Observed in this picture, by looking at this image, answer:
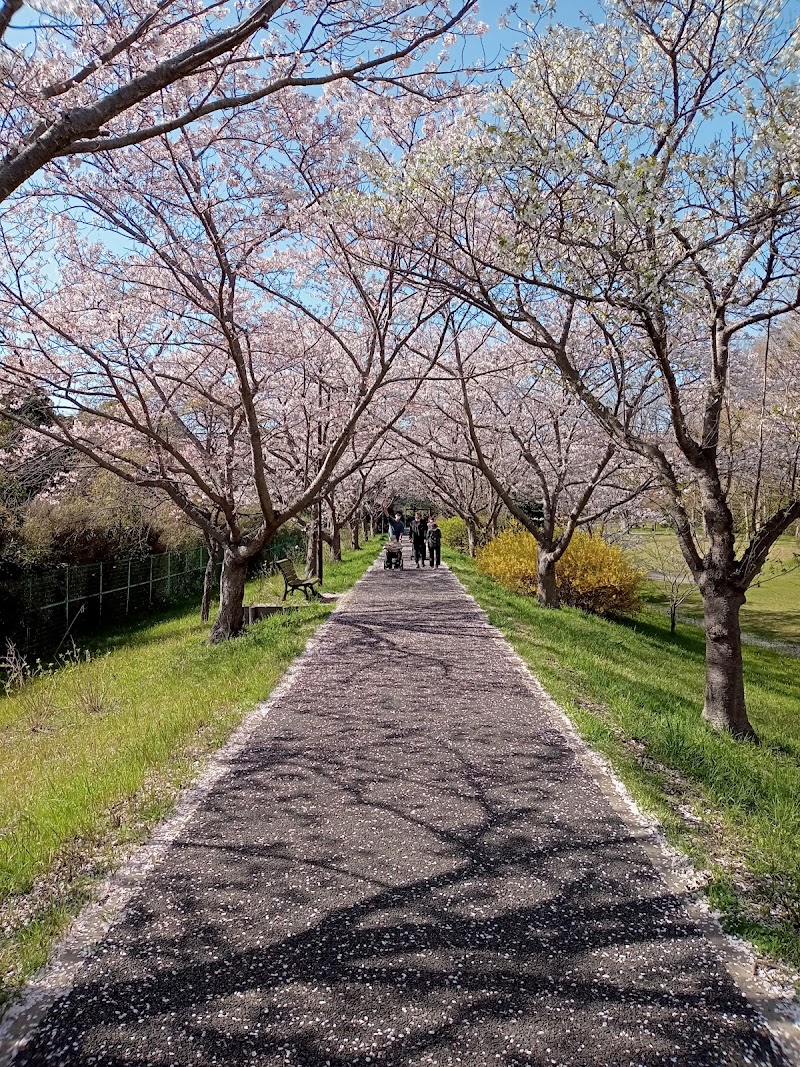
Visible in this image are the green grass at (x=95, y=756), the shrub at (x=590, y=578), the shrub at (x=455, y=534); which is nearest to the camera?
the green grass at (x=95, y=756)

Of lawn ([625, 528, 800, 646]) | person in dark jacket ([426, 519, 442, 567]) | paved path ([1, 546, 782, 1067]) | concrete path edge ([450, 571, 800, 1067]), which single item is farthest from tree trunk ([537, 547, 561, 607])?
paved path ([1, 546, 782, 1067])

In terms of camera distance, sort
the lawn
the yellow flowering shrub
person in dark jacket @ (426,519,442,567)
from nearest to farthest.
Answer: the yellow flowering shrub < the lawn < person in dark jacket @ (426,519,442,567)

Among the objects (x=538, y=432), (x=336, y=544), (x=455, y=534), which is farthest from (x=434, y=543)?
(x=455, y=534)

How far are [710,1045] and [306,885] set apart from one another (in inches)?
67.7

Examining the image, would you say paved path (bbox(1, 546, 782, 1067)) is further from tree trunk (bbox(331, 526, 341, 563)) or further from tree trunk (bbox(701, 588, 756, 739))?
tree trunk (bbox(331, 526, 341, 563))

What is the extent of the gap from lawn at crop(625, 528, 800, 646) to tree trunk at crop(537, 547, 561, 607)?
6477 mm

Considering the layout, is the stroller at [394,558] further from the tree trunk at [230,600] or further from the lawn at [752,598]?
the tree trunk at [230,600]

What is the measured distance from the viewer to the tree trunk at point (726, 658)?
671 centimetres

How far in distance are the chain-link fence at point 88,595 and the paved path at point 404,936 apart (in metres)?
9.35

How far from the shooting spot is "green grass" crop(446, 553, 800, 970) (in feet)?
10.5

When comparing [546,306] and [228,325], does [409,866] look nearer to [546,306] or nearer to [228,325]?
[228,325]

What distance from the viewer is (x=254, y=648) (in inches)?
339

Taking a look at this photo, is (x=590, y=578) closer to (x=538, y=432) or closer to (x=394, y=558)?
(x=538, y=432)

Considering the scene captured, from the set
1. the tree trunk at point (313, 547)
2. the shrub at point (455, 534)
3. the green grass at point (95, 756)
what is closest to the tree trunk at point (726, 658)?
the green grass at point (95, 756)
